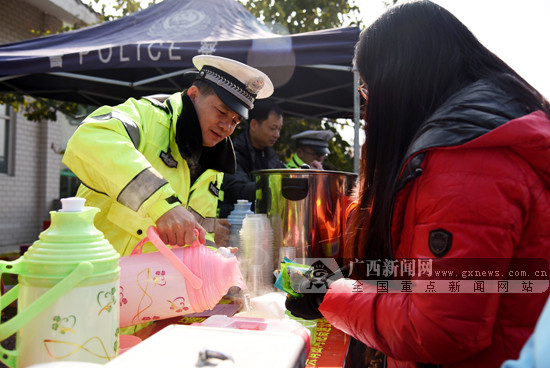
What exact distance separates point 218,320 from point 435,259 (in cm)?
59

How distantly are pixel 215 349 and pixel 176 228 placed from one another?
583 mm

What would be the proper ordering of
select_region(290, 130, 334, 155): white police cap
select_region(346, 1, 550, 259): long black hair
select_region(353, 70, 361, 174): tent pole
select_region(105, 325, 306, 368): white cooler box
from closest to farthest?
select_region(105, 325, 306, 368): white cooler box
select_region(346, 1, 550, 259): long black hair
select_region(353, 70, 361, 174): tent pole
select_region(290, 130, 334, 155): white police cap

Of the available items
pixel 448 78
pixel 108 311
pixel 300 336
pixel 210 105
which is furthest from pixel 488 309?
pixel 210 105

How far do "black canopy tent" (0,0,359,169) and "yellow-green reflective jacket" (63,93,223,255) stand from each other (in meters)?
1.83

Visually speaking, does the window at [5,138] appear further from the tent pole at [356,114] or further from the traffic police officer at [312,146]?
the tent pole at [356,114]

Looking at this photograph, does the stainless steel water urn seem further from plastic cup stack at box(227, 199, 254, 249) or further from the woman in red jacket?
the woman in red jacket

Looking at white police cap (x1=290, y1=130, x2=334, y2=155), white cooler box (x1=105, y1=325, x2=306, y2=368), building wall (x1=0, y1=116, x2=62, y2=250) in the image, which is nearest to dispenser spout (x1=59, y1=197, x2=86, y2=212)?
white cooler box (x1=105, y1=325, x2=306, y2=368)

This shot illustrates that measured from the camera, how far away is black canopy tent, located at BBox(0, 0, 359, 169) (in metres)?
3.77

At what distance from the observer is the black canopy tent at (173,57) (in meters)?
3.77

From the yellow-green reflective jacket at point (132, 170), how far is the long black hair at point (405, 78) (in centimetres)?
67

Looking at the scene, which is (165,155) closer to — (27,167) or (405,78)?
(405,78)

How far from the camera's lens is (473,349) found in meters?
0.95

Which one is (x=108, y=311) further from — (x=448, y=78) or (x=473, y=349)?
(x=448, y=78)

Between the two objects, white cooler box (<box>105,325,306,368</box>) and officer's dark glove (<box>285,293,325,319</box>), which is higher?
white cooler box (<box>105,325,306,368</box>)
